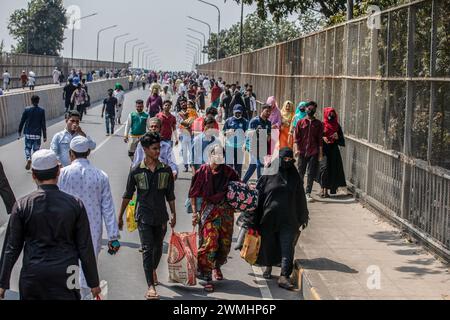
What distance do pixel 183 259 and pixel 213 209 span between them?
2.05 ft

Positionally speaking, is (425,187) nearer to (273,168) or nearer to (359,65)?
(273,168)

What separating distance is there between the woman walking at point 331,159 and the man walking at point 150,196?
296 inches

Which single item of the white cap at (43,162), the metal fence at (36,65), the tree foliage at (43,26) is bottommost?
the white cap at (43,162)

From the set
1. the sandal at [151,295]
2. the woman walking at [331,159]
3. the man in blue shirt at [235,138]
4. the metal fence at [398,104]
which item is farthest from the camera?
the woman walking at [331,159]

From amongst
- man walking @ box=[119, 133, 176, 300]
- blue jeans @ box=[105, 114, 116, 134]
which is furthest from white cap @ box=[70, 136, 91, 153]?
blue jeans @ box=[105, 114, 116, 134]

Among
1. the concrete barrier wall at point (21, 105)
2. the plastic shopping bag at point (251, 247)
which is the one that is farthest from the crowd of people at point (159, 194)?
the concrete barrier wall at point (21, 105)

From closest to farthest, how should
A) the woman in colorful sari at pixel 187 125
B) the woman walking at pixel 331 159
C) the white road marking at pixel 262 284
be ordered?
the white road marking at pixel 262 284
the woman walking at pixel 331 159
the woman in colorful sari at pixel 187 125

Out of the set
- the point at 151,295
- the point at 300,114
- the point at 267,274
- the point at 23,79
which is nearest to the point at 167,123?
the point at 300,114

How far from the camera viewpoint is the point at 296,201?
10094mm

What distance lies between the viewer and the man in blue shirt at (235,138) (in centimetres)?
1580

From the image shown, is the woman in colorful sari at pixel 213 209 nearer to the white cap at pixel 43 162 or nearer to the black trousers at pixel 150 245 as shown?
the black trousers at pixel 150 245

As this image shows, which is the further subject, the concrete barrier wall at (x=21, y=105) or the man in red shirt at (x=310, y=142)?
the concrete barrier wall at (x=21, y=105)
